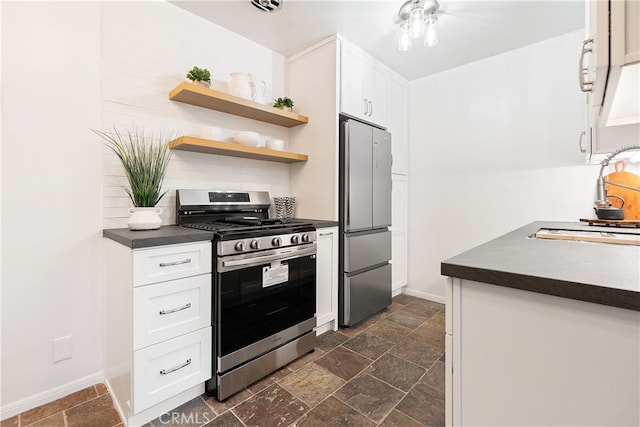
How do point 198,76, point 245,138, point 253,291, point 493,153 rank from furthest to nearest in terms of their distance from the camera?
point 493,153 → point 245,138 → point 198,76 → point 253,291

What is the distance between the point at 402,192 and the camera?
328 cm

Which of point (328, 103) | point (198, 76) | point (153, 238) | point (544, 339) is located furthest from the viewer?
point (328, 103)

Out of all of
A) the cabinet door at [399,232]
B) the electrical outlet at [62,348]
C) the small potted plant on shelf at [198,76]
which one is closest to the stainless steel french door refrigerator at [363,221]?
the cabinet door at [399,232]

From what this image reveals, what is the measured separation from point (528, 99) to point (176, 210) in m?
3.14

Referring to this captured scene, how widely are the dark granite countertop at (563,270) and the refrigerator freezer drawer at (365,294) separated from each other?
5.23ft

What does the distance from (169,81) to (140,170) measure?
0.79m

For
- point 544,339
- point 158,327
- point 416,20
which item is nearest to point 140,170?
point 158,327

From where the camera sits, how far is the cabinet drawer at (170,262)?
1331mm

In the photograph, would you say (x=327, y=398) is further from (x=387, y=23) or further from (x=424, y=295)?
(x=387, y=23)

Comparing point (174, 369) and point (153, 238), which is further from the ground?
point (153, 238)

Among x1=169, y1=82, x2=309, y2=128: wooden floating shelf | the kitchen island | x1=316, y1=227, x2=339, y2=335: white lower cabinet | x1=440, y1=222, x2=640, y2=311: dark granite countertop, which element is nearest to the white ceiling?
x1=169, y1=82, x2=309, y2=128: wooden floating shelf

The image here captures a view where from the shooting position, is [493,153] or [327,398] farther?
[493,153]

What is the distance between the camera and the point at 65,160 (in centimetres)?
162

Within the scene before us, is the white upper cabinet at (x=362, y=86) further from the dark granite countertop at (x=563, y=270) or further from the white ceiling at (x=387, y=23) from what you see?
the dark granite countertop at (x=563, y=270)
